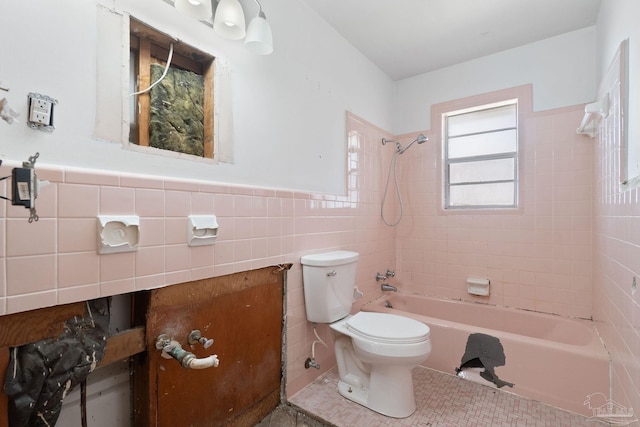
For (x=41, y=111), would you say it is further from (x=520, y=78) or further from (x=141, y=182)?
(x=520, y=78)

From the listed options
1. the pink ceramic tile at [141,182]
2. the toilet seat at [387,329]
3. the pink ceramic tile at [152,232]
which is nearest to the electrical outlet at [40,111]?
the pink ceramic tile at [141,182]

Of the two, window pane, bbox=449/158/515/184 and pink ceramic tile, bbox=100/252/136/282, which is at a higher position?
window pane, bbox=449/158/515/184

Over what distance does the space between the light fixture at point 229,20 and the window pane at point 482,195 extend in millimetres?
2205

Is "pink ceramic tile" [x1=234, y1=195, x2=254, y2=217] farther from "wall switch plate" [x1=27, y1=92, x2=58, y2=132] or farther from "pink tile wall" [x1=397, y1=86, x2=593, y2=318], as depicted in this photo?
"pink tile wall" [x1=397, y1=86, x2=593, y2=318]

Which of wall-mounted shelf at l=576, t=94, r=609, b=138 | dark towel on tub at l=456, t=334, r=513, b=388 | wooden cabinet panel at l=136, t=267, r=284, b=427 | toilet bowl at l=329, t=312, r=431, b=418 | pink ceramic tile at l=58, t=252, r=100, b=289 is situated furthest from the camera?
dark towel on tub at l=456, t=334, r=513, b=388

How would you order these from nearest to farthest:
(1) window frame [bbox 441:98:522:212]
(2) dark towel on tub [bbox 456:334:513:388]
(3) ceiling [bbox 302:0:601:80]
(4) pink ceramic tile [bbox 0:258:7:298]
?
1. (4) pink ceramic tile [bbox 0:258:7:298]
2. (2) dark towel on tub [bbox 456:334:513:388]
3. (3) ceiling [bbox 302:0:601:80]
4. (1) window frame [bbox 441:98:522:212]

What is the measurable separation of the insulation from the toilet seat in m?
1.15

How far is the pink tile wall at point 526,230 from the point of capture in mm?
2180

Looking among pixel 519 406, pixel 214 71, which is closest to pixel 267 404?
pixel 519 406

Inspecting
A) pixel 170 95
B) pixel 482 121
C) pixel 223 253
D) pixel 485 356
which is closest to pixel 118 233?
pixel 223 253

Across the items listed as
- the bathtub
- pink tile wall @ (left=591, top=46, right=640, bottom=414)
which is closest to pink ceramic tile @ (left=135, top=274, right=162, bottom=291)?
the bathtub

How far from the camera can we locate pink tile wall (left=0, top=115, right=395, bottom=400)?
2.88ft

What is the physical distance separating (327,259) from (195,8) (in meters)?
1.33

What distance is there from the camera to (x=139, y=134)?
3.97ft
